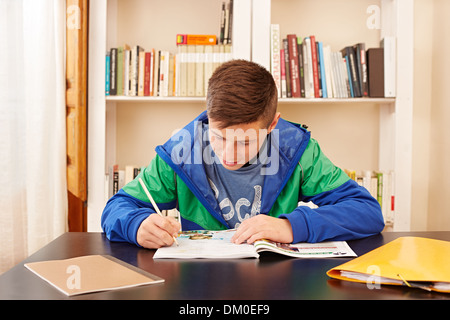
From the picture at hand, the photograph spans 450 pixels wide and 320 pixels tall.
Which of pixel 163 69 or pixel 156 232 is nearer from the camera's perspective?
pixel 156 232

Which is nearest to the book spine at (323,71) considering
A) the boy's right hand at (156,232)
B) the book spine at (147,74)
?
the book spine at (147,74)

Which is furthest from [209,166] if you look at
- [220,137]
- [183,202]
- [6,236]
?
[6,236]

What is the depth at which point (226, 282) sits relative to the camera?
0.69 metres

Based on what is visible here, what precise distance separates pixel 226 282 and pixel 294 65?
1.72 meters

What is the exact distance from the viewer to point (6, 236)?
1.64 meters

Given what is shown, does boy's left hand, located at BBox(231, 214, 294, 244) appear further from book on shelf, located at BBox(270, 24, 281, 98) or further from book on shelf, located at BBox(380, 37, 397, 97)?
book on shelf, located at BBox(380, 37, 397, 97)

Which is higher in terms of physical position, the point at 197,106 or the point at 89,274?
the point at 197,106

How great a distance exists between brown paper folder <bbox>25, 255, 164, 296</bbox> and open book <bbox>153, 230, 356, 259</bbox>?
104 mm

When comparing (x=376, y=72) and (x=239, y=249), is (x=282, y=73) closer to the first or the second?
(x=376, y=72)

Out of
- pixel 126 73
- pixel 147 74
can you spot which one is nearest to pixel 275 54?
pixel 147 74

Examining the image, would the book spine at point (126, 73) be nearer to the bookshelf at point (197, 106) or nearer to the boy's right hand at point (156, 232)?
the bookshelf at point (197, 106)

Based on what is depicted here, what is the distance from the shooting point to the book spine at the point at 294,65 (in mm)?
2242

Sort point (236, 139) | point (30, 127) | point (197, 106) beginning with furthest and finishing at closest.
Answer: point (197, 106), point (30, 127), point (236, 139)

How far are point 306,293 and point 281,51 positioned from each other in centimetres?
177
